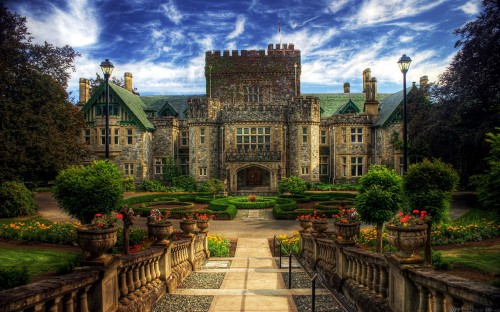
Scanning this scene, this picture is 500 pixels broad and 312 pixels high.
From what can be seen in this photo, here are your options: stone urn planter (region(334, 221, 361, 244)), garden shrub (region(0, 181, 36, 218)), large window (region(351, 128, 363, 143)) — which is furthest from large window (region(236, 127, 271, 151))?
stone urn planter (region(334, 221, 361, 244))

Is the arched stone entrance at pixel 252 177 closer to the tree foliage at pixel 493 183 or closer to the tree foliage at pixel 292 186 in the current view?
the tree foliage at pixel 292 186

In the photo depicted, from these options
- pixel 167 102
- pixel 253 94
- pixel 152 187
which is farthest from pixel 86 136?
pixel 253 94

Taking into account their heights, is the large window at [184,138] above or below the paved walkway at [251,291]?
above

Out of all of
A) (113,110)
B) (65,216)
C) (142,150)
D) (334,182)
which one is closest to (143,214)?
(65,216)

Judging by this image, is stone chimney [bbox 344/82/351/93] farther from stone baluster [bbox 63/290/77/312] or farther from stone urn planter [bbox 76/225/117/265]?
stone baluster [bbox 63/290/77/312]

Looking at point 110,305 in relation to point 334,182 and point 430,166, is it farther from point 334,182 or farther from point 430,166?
point 334,182

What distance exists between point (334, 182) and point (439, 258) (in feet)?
88.0

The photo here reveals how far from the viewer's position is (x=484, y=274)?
10094 millimetres

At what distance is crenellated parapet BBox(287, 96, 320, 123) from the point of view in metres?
36.4

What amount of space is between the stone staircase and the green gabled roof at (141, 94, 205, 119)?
32.8 metres

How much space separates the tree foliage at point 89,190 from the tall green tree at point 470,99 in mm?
19589

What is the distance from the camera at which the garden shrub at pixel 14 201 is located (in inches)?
815

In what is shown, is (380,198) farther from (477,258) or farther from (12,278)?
(12,278)

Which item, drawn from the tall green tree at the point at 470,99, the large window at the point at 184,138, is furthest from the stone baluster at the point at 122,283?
the large window at the point at 184,138
